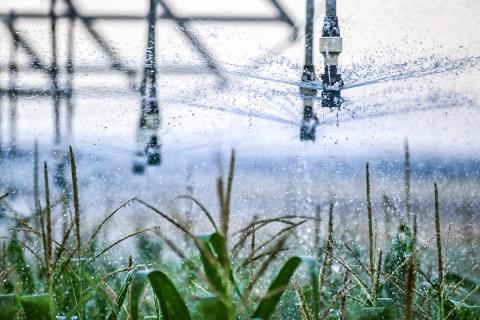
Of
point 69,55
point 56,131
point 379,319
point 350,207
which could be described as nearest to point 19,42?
point 69,55

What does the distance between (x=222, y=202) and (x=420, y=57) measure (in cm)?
288

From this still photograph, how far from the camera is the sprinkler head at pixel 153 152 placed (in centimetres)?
258

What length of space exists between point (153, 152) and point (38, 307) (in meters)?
1.88

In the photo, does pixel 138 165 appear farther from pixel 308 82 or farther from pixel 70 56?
pixel 308 82

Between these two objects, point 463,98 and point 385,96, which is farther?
point 385,96

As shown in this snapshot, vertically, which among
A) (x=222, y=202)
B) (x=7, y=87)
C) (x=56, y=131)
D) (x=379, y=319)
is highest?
(x=7, y=87)

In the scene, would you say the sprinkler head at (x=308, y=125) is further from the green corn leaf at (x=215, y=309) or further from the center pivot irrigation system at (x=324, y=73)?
the green corn leaf at (x=215, y=309)

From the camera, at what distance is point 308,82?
3.14 m

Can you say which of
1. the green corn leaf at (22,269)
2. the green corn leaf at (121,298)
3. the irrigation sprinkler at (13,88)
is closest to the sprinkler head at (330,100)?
the irrigation sprinkler at (13,88)

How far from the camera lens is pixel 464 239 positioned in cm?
147

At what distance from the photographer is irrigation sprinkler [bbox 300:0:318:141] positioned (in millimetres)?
2963

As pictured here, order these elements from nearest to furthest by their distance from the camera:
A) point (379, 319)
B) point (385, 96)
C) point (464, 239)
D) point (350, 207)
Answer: point (379, 319) < point (464, 239) < point (350, 207) < point (385, 96)

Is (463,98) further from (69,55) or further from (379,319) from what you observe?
(379,319)

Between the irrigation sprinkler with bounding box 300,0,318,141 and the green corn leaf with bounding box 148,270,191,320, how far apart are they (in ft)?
7.26
